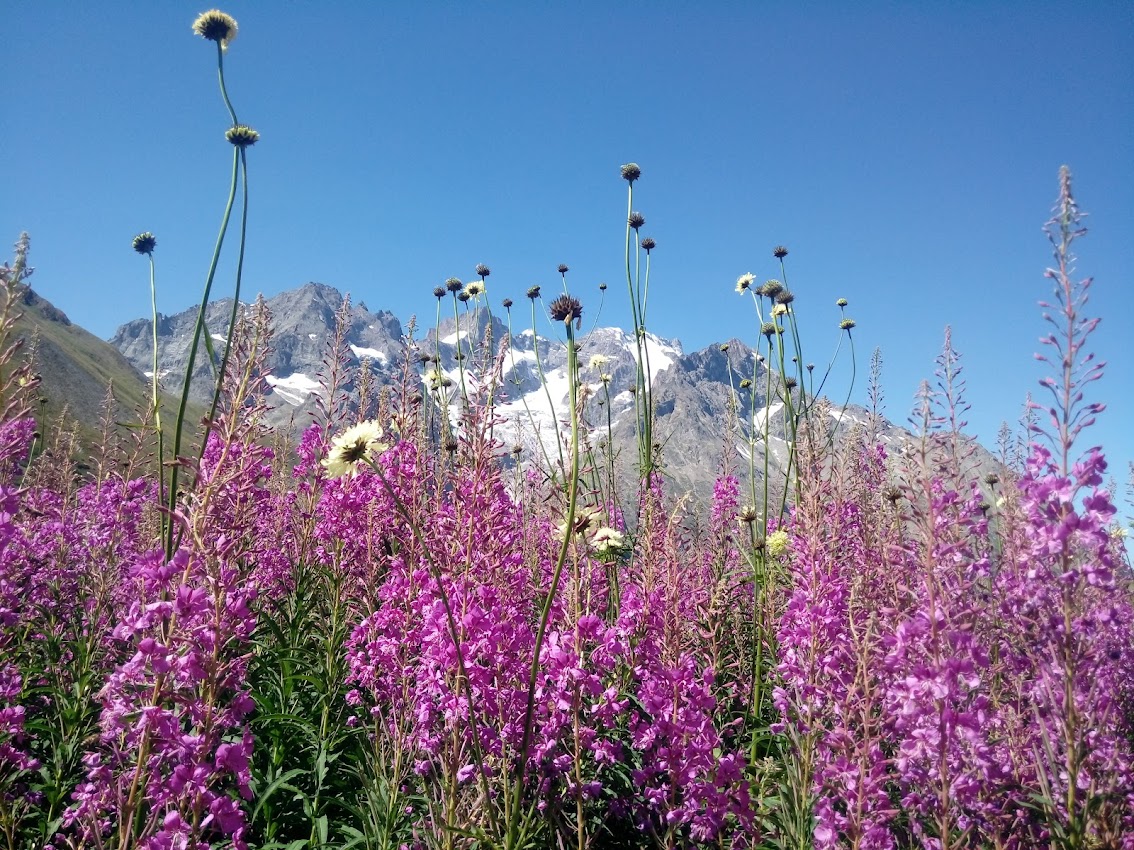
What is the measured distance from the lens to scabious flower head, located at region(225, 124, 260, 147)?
159 inches

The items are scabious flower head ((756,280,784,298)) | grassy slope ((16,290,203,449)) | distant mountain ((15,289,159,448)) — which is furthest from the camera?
distant mountain ((15,289,159,448))

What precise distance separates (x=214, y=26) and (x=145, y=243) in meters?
2.53

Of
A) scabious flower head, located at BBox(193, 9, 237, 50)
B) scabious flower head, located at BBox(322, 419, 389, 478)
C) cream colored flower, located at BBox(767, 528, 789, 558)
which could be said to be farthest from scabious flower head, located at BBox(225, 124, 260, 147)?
cream colored flower, located at BBox(767, 528, 789, 558)

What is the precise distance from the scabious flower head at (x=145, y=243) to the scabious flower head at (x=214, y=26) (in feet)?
7.71

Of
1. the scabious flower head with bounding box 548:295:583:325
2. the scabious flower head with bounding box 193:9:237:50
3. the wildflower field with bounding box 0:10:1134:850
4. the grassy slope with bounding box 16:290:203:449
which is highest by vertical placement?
the grassy slope with bounding box 16:290:203:449

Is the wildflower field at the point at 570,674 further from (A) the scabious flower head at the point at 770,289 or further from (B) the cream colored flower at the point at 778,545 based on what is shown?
(A) the scabious flower head at the point at 770,289

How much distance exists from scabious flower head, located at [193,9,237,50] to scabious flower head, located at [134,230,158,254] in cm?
235

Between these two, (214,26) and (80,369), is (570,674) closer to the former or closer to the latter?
(214,26)

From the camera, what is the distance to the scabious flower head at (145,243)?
229 inches

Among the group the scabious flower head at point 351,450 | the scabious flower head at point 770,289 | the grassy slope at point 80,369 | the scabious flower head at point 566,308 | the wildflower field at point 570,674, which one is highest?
the grassy slope at point 80,369

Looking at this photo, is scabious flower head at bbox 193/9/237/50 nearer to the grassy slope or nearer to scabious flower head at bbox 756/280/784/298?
scabious flower head at bbox 756/280/784/298

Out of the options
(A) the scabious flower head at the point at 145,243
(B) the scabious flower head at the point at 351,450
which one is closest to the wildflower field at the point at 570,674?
(B) the scabious flower head at the point at 351,450

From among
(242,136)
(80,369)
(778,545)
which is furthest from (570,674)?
(80,369)

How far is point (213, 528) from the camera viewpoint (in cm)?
259
